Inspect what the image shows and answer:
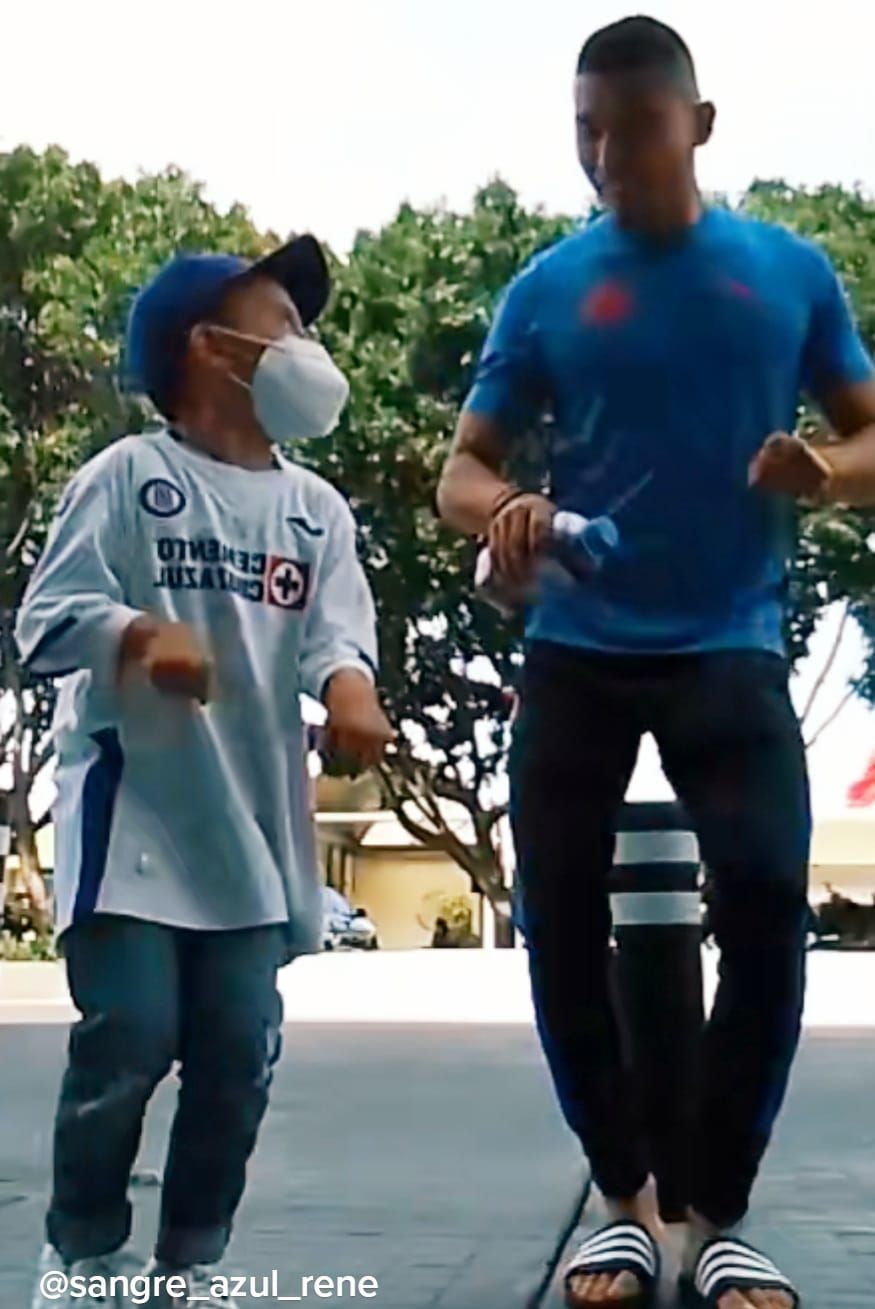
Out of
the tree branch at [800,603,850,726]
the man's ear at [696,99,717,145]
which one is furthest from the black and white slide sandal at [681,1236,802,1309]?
the tree branch at [800,603,850,726]

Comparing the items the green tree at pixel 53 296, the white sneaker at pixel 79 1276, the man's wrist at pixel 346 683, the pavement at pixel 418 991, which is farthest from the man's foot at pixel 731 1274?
the green tree at pixel 53 296

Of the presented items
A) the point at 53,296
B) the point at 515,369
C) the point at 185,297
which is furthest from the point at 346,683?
the point at 53,296

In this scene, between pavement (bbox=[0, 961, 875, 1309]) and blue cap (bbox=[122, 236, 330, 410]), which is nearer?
blue cap (bbox=[122, 236, 330, 410])

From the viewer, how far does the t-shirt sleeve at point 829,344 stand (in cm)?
288

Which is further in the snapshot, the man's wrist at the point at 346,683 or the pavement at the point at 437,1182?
the pavement at the point at 437,1182

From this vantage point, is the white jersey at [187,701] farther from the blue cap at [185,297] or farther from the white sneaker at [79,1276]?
the white sneaker at [79,1276]

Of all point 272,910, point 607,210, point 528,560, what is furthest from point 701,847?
point 607,210

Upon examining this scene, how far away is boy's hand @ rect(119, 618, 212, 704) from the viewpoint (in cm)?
231

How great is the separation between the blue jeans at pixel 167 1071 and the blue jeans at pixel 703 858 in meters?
0.49

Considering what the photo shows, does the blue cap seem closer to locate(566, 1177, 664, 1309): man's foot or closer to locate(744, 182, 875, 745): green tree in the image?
locate(566, 1177, 664, 1309): man's foot

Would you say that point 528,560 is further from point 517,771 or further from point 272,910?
point 272,910

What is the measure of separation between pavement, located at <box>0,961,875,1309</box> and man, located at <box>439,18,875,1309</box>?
0.27 meters

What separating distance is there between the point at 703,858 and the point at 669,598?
330mm

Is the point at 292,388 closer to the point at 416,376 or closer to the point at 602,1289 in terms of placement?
the point at 602,1289
